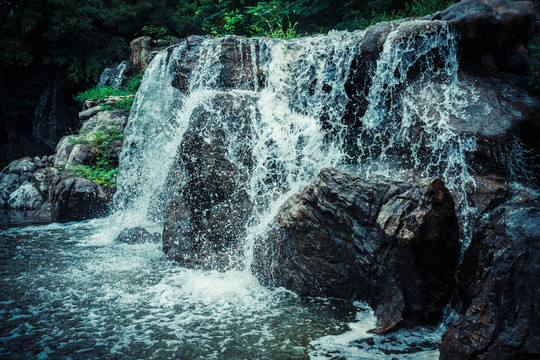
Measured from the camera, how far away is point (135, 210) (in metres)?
9.12

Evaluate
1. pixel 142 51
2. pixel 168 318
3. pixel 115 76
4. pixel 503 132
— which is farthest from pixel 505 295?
pixel 115 76

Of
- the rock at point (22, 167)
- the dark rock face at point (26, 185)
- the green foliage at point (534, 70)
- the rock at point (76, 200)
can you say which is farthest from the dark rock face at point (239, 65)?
the rock at point (22, 167)

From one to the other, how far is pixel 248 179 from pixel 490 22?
5144 mm

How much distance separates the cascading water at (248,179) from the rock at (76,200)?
20.2 inches

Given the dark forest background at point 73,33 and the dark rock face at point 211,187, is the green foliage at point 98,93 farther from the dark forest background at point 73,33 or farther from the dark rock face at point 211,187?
the dark rock face at point 211,187

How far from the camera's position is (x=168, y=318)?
420 cm

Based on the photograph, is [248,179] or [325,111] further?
[325,111]

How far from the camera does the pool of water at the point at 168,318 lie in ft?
11.5

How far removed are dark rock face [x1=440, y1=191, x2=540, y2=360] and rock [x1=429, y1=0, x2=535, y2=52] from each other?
4324 millimetres

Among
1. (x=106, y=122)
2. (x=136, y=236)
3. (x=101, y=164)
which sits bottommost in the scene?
(x=136, y=236)

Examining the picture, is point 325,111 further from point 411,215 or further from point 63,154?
point 63,154

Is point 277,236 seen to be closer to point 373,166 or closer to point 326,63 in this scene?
point 373,166

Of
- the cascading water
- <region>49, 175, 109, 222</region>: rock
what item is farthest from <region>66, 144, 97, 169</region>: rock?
the cascading water

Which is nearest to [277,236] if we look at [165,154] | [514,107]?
[514,107]
